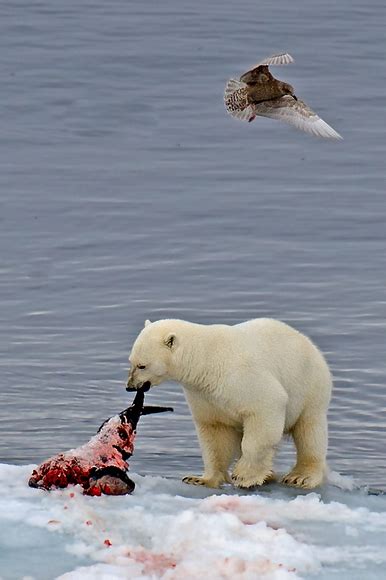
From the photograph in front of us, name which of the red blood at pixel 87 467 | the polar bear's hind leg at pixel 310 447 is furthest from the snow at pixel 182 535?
the polar bear's hind leg at pixel 310 447

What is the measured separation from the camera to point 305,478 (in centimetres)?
1002

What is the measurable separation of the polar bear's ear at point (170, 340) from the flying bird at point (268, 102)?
2.53 metres

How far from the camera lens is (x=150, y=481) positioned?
9.60m

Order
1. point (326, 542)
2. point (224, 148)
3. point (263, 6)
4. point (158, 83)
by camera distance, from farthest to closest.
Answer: point (263, 6) < point (158, 83) < point (224, 148) < point (326, 542)

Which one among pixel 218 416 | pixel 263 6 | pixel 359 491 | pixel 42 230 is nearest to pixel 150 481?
pixel 218 416

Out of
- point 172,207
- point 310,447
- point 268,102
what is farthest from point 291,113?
point 172,207

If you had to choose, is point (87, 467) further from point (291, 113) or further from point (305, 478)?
point (291, 113)

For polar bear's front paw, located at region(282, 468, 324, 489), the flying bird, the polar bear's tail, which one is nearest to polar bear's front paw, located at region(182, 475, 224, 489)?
polar bear's front paw, located at region(282, 468, 324, 489)

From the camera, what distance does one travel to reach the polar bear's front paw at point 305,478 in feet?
32.7

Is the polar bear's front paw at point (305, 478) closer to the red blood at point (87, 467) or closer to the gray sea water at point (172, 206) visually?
the gray sea water at point (172, 206)

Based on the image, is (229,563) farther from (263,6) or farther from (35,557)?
(263,6)

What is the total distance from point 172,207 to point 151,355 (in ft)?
26.8

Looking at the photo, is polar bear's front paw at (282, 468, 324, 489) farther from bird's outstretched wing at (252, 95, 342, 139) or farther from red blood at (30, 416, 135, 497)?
bird's outstretched wing at (252, 95, 342, 139)

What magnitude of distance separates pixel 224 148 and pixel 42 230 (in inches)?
144
